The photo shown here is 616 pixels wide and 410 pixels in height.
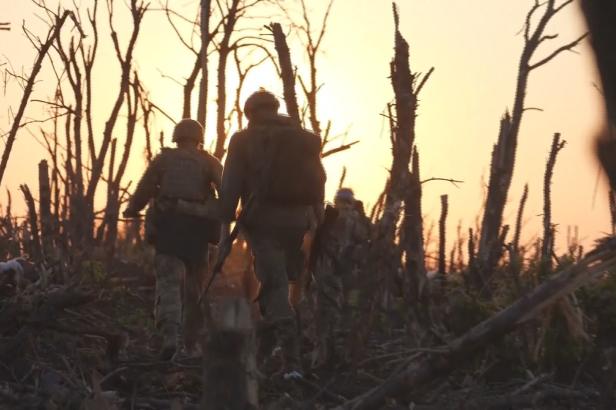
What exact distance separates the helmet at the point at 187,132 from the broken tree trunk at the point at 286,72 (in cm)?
190

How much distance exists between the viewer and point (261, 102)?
8469 millimetres

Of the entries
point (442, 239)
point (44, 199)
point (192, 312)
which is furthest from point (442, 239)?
point (44, 199)

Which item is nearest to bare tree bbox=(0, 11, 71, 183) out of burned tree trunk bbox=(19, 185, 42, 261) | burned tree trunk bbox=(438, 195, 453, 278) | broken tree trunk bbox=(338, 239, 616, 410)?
burned tree trunk bbox=(19, 185, 42, 261)

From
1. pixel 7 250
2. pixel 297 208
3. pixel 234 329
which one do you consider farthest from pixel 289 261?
pixel 7 250

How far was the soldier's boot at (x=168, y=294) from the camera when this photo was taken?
31.6ft

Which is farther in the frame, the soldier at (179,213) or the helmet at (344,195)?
the helmet at (344,195)

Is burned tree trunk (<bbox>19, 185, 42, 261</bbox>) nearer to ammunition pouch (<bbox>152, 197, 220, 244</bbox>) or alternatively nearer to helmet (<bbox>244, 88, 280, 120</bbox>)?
ammunition pouch (<bbox>152, 197, 220, 244</bbox>)

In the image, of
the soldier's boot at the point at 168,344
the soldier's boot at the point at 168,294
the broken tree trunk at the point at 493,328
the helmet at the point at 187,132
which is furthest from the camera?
the helmet at the point at 187,132

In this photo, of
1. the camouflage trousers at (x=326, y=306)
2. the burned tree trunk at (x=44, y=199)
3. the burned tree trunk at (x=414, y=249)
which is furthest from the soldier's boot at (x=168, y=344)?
the burned tree trunk at (x=44, y=199)

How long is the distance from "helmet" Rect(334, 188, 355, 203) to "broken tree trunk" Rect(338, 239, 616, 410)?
7.88 metres

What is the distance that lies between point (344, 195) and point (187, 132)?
4420mm

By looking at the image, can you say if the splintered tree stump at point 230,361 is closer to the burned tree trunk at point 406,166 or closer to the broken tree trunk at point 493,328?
the broken tree trunk at point 493,328

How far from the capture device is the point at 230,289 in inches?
667

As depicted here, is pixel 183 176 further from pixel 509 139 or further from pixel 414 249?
pixel 509 139
